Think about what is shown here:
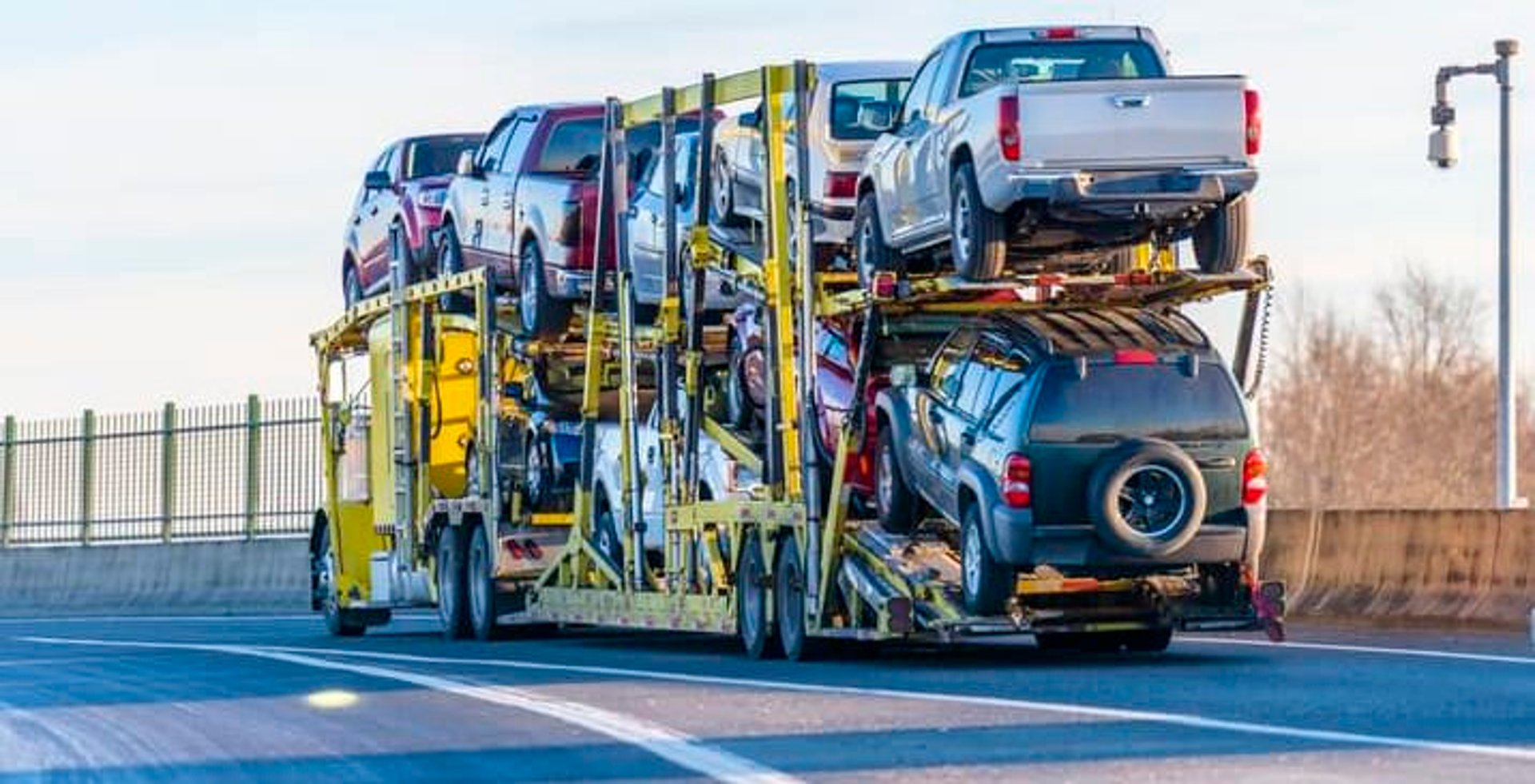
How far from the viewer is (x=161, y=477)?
4550 centimetres

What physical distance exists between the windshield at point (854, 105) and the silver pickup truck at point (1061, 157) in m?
1.11

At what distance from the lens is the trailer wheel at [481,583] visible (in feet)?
97.3

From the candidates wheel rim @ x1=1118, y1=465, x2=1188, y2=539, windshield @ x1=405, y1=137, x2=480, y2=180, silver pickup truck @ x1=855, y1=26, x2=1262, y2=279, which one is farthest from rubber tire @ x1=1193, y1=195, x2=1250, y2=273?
windshield @ x1=405, y1=137, x2=480, y2=180

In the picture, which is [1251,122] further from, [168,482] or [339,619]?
[168,482]

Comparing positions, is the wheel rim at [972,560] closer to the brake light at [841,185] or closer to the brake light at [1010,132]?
the brake light at [1010,132]

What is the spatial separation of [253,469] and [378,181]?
11.3 m

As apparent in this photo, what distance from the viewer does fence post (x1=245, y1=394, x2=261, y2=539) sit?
43281mm

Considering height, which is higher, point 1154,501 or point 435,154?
point 435,154

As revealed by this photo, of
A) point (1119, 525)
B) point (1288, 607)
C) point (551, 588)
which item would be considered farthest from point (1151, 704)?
point (551, 588)

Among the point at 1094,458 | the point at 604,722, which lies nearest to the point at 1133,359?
the point at 1094,458

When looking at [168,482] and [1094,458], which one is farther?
[168,482]

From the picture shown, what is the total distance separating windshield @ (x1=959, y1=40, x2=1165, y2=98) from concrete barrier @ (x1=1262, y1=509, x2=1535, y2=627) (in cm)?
506

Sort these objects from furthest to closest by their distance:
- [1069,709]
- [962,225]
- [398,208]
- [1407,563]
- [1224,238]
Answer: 1. [398,208]
2. [1407,563]
3. [1224,238]
4. [962,225]
5. [1069,709]

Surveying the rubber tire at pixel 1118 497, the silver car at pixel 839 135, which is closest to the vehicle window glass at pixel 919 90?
the silver car at pixel 839 135
